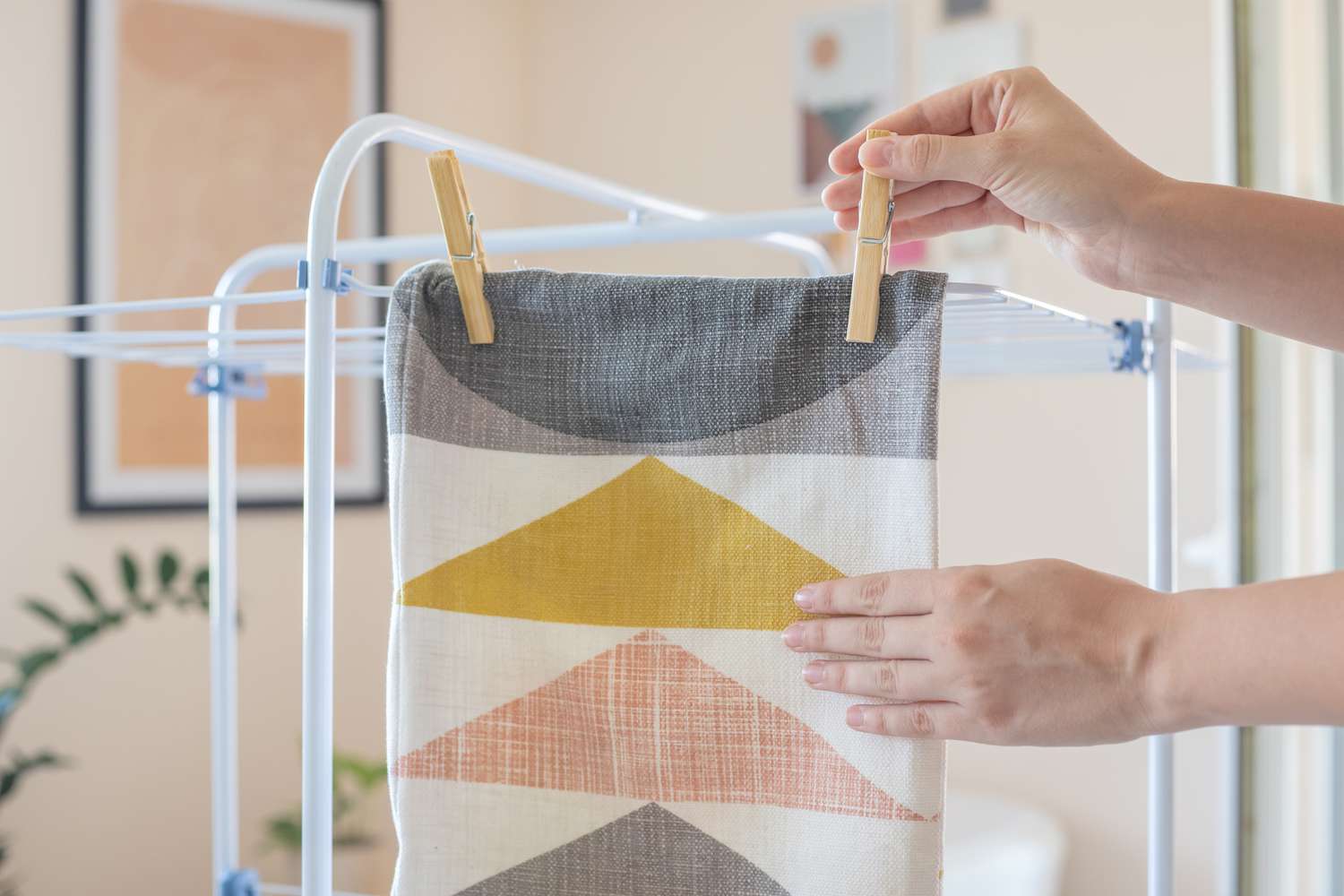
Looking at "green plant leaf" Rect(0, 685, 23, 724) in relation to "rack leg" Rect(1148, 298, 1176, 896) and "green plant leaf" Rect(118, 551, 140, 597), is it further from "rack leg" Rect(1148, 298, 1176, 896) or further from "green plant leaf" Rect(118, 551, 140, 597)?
"rack leg" Rect(1148, 298, 1176, 896)

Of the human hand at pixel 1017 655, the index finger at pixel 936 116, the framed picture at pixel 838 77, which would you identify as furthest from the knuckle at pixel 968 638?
the framed picture at pixel 838 77

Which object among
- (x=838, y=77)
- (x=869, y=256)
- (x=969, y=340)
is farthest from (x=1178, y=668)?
(x=838, y=77)

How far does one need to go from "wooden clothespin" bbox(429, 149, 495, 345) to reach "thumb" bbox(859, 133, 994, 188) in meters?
0.24

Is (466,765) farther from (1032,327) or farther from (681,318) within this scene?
(1032,327)

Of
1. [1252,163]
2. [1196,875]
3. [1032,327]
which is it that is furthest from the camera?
[1196,875]

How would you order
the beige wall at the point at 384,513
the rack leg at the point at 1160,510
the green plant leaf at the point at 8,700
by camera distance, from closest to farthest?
1. the rack leg at the point at 1160,510
2. the green plant leaf at the point at 8,700
3. the beige wall at the point at 384,513

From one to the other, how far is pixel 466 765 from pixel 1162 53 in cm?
193

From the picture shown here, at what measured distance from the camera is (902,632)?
686 millimetres

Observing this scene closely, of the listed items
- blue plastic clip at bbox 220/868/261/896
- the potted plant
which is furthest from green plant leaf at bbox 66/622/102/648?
blue plastic clip at bbox 220/868/261/896

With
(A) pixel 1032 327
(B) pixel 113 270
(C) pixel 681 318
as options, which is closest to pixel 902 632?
(C) pixel 681 318

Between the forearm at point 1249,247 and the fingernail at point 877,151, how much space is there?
0.66 feet

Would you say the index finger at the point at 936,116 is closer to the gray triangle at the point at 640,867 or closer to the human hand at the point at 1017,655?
the human hand at the point at 1017,655

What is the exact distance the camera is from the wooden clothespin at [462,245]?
0.75m

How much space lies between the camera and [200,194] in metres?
2.47
